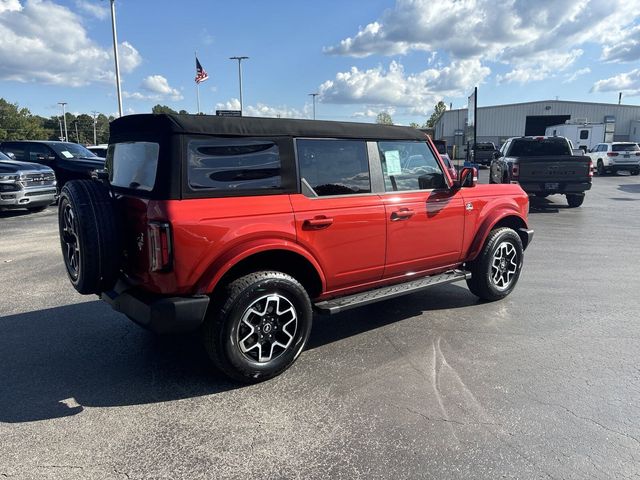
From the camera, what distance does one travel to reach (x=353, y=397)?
3.25m

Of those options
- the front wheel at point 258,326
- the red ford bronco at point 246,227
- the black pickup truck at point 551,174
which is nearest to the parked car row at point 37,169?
the red ford bronco at point 246,227

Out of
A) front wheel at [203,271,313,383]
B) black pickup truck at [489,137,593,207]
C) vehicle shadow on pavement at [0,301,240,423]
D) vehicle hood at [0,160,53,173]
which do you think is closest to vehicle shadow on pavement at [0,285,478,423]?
vehicle shadow on pavement at [0,301,240,423]

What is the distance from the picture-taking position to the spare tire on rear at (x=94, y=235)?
126 inches

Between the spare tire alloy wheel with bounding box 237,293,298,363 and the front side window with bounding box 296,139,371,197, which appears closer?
the spare tire alloy wheel with bounding box 237,293,298,363

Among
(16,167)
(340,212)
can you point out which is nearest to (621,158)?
(340,212)

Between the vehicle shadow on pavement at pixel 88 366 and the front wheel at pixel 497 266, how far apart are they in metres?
2.98

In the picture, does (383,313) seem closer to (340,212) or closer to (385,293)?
(385,293)

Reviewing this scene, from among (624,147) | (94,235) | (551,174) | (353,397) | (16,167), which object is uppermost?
(624,147)

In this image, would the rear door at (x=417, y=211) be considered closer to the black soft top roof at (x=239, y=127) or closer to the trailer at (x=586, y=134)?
the black soft top roof at (x=239, y=127)

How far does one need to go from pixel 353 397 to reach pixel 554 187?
36.5 ft

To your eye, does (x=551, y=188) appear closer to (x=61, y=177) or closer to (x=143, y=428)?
(x=143, y=428)

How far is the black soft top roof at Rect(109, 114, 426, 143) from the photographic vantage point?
10.4 feet

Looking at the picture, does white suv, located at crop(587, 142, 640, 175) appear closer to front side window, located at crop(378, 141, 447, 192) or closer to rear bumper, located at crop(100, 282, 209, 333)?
front side window, located at crop(378, 141, 447, 192)

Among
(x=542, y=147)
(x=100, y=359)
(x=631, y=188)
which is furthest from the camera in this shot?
(x=631, y=188)
